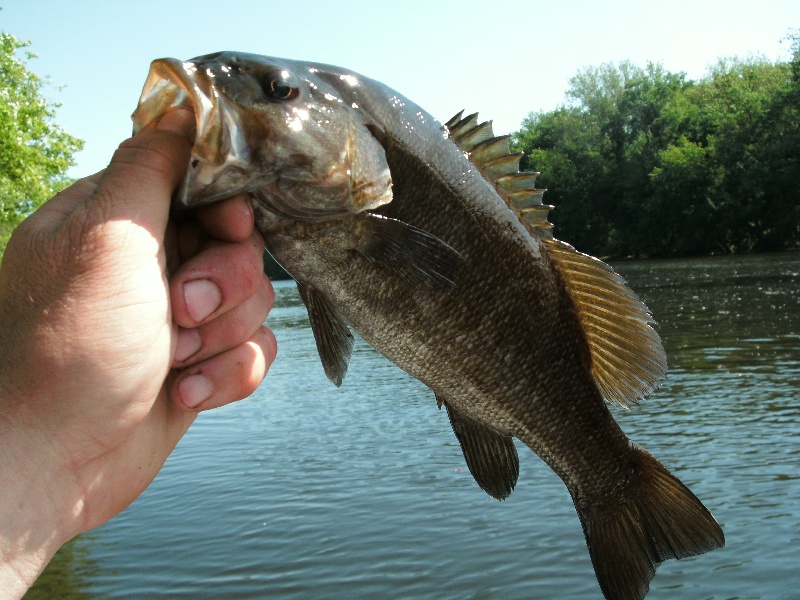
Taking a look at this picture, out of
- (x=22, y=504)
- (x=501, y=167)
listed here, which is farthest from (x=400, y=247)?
(x=22, y=504)

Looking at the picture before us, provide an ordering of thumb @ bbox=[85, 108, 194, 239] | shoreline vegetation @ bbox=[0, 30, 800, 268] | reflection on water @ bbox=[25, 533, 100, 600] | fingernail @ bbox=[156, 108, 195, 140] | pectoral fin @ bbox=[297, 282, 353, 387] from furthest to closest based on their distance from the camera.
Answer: shoreline vegetation @ bbox=[0, 30, 800, 268], reflection on water @ bbox=[25, 533, 100, 600], pectoral fin @ bbox=[297, 282, 353, 387], fingernail @ bbox=[156, 108, 195, 140], thumb @ bbox=[85, 108, 194, 239]

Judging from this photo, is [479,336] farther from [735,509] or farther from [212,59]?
[735,509]

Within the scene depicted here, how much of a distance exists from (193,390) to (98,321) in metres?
0.61

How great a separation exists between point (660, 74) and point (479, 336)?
84.2 metres

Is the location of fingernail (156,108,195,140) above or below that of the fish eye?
below

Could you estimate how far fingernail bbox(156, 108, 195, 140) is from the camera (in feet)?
7.86

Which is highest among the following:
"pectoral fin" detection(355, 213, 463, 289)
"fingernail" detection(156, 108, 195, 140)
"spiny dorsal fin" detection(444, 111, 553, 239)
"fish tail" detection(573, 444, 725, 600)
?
"fingernail" detection(156, 108, 195, 140)

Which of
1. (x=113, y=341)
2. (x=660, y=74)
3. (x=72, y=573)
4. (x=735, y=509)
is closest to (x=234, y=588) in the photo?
(x=72, y=573)

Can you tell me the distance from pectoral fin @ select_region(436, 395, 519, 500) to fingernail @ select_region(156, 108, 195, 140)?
1.39 metres

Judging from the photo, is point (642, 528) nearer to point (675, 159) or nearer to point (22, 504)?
point (22, 504)

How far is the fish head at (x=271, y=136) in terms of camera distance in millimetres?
2301

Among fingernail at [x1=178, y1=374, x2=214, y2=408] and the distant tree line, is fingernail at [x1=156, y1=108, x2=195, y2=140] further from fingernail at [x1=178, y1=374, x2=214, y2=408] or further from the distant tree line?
the distant tree line

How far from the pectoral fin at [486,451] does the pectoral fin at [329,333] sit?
1.41 feet

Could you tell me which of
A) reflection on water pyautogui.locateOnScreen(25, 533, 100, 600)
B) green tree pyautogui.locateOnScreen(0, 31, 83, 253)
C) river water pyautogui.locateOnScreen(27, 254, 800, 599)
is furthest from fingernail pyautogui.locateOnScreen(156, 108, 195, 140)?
green tree pyautogui.locateOnScreen(0, 31, 83, 253)
